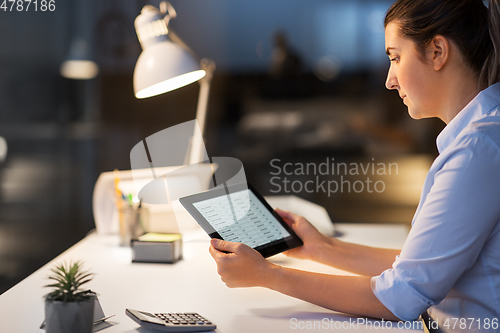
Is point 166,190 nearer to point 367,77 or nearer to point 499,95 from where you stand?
point 499,95

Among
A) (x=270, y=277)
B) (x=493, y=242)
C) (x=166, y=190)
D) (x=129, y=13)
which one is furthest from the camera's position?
(x=129, y=13)

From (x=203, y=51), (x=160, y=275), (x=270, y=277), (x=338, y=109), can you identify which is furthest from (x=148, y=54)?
(x=338, y=109)

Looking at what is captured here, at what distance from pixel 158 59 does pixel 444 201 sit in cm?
77

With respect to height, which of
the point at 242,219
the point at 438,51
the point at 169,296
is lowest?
the point at 169,296

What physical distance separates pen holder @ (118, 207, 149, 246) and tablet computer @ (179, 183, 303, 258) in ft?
1.17

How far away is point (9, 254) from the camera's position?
1.68 meters

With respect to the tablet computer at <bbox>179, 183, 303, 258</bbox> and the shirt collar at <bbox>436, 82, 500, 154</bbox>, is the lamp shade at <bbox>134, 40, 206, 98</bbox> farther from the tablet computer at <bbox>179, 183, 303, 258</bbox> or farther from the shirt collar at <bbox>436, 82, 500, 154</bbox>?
the shirt collar at <bbox>436, 82, 500, 154</bbox>

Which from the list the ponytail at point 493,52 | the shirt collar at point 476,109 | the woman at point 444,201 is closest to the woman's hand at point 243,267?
the woman at point 444,201

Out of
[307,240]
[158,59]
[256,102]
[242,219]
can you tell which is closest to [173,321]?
[242,219]

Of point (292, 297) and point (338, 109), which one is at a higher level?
point (338, 109)

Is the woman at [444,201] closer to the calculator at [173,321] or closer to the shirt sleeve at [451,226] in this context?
the shirt sleeve at [451,226]

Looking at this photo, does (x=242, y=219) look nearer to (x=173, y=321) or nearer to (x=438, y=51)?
(x=173, y=321)

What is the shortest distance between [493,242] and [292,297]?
370 mm

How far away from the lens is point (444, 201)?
65 centimetres
